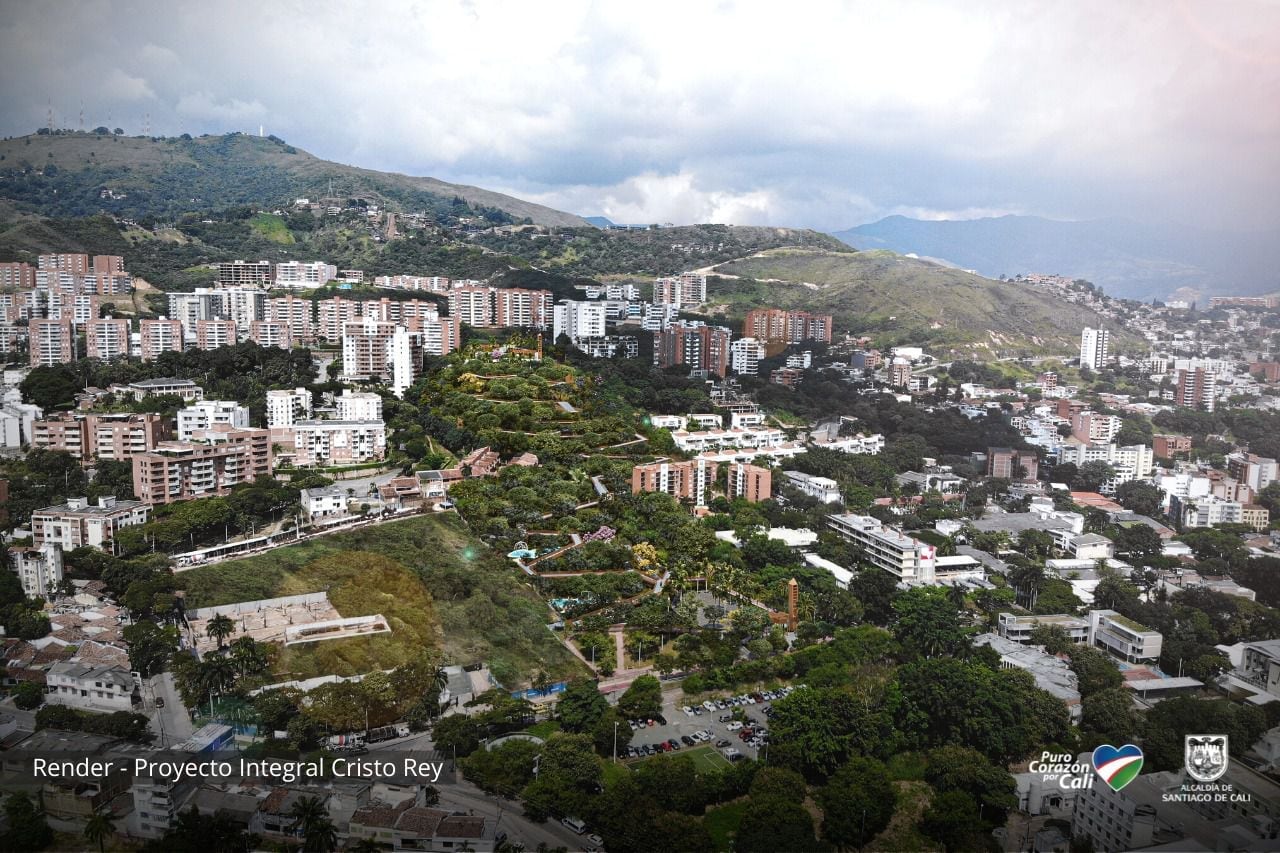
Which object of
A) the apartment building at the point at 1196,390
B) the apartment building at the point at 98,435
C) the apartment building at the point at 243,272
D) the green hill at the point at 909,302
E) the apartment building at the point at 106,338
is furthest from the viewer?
the green hill at the point at 909,302

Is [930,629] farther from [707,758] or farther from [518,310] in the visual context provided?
[518,310]

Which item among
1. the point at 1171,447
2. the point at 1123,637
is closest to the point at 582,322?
the point at 1171,447

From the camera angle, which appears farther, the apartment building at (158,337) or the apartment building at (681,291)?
the apartment building at (681,291)

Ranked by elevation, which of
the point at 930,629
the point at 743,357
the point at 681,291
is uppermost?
the point at 681,291

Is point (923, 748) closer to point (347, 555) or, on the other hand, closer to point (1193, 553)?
point (347, 555)

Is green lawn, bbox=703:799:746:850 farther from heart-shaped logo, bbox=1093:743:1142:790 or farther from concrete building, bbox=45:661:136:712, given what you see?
concrete building, bbox=45:661:136:712

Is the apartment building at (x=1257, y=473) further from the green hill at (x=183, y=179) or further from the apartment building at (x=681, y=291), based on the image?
the green hill at (x=183, y=179)

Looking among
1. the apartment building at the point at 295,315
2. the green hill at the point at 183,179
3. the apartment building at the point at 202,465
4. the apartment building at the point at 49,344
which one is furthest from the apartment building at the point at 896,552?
the green hill at the point at 183,179
